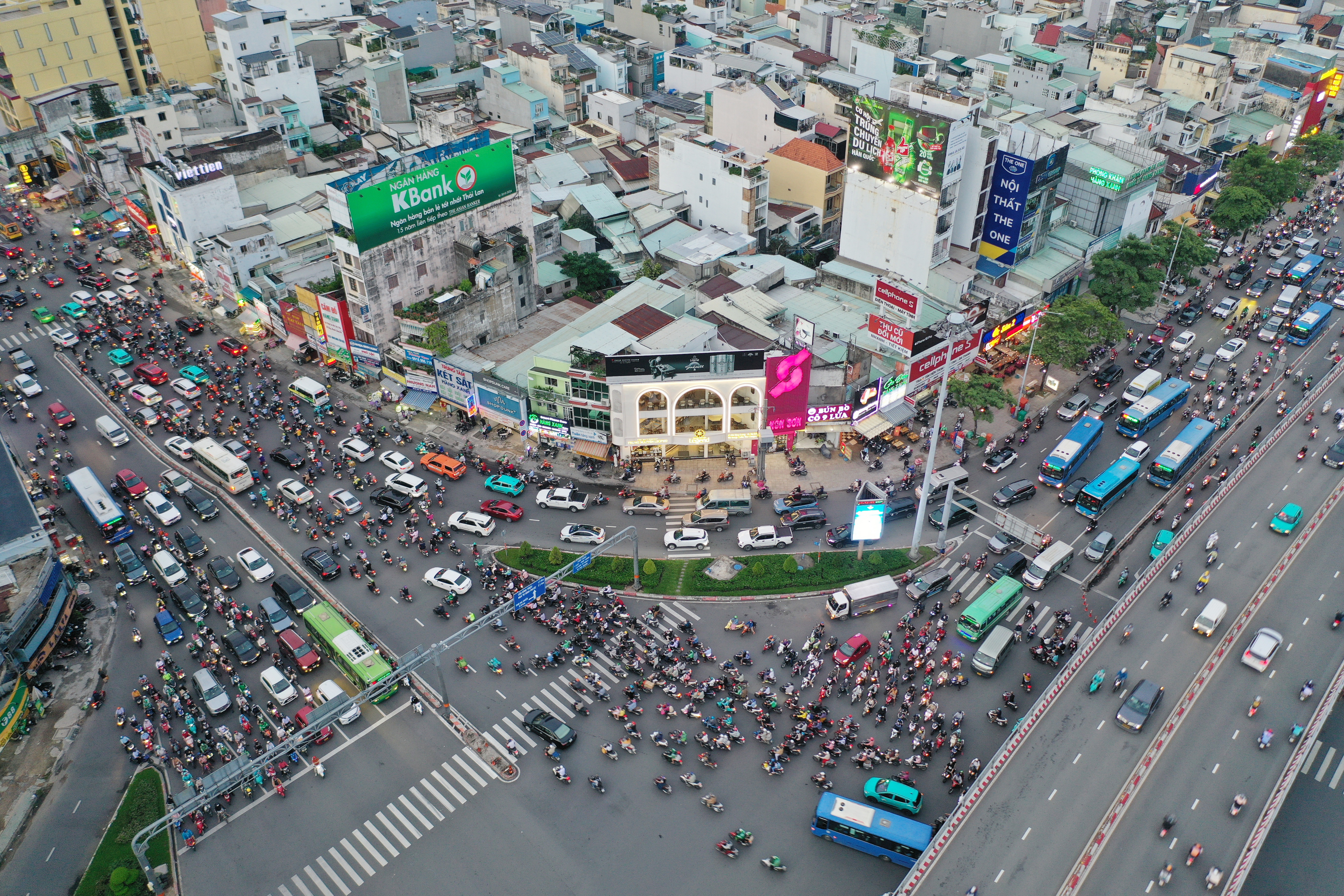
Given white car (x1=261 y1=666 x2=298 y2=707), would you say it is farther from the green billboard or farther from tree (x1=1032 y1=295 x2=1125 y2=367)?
tree (x1=1032 y1=295 x2=1125 y2=367)

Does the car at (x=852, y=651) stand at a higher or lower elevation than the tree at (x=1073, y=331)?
lower

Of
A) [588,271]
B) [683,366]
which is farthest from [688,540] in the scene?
[588,271]

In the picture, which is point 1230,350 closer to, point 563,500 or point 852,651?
point 852,651

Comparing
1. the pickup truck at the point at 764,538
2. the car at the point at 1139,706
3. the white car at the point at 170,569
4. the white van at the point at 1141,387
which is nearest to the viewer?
the car at the point at 1139,706

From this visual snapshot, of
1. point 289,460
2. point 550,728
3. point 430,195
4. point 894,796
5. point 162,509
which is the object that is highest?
point 430,195

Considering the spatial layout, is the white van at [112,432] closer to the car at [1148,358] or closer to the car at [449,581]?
the car at [449,581]

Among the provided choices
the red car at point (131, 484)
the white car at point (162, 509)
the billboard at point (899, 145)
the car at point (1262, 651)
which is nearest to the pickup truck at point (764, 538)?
the car at point (1262, 651)

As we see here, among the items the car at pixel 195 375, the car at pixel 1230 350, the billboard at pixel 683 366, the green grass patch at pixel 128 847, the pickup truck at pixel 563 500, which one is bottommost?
the green grass patch at pixel 128 847
